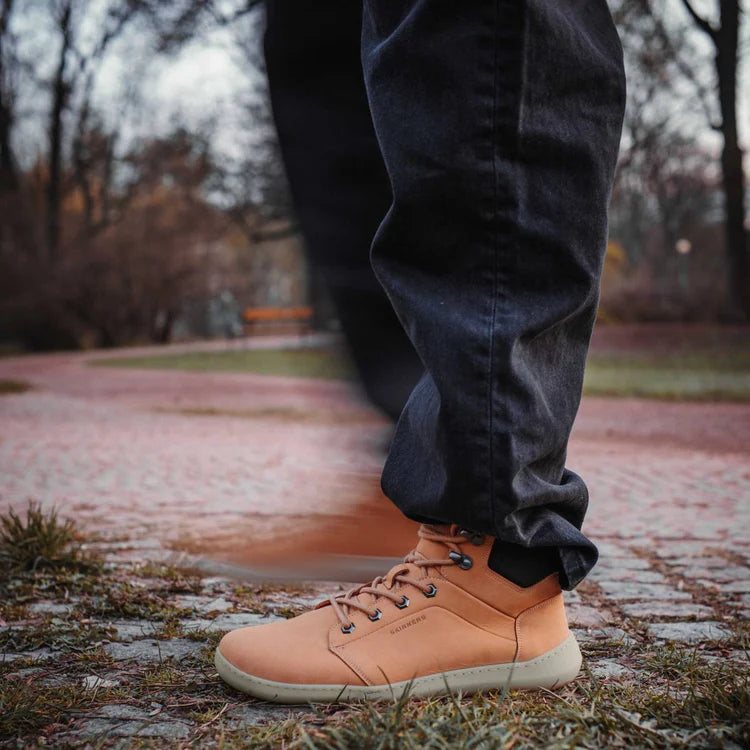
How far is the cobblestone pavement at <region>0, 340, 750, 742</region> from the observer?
1337 mm

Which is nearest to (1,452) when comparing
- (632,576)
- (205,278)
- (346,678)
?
(632,576)

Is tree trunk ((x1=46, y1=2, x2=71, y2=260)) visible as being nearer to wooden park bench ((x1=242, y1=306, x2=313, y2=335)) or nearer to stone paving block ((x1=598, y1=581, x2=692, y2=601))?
wooden park bench ((x1=242, y1=306, x2=313, y2=335))

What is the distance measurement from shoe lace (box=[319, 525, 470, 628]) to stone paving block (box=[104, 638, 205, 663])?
0.27 metres

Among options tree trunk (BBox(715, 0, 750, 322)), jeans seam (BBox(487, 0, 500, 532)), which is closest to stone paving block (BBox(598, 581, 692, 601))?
jeans seam (BBox(487, 0, 500, 532))

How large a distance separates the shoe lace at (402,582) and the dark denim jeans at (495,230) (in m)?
0.07

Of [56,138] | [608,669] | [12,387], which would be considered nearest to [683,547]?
[608,669]

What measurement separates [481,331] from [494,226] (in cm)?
13

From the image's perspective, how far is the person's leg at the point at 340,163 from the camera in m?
1.52

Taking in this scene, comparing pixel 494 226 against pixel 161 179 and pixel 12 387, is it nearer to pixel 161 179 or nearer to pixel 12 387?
pixel 12 387

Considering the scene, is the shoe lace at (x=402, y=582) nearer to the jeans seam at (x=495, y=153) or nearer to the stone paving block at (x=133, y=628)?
the jeans seam at (x=495, y=153)

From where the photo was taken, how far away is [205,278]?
21.8 m

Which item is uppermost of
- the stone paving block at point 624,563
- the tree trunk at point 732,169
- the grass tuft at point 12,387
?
the tree trunk at point 732,169

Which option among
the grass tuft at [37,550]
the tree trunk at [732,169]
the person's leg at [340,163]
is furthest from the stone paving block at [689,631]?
the tree trunk at [732,169]

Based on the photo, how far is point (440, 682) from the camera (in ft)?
3.75
